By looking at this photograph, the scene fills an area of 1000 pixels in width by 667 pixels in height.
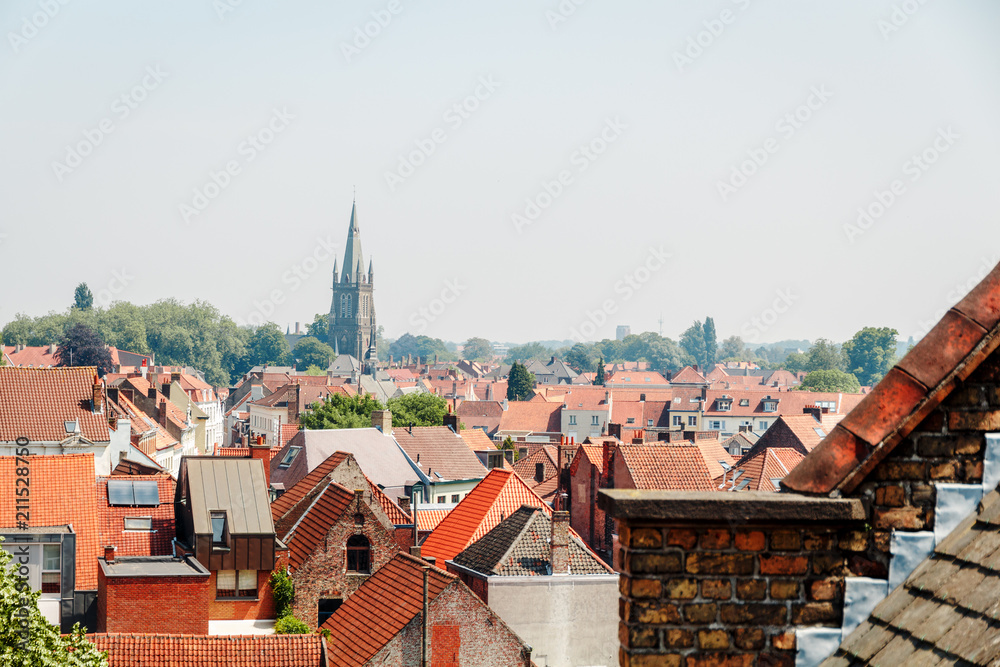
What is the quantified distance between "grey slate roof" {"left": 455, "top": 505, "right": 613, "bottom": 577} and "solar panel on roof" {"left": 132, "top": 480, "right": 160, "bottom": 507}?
355 inches

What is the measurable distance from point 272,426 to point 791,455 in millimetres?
59861

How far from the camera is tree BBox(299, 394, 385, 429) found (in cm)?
6762

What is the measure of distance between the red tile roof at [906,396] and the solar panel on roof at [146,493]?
27913 millimetres

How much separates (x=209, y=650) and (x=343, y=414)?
2000 inches

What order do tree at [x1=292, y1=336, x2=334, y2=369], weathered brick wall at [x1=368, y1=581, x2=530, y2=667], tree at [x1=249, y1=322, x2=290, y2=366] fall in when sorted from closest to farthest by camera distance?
weathered brick wall at [x1=368, y1=581, x2=530, y2=667]
tree at [x1=292, y1=336, x2=334, y2=369]
tree at [x1=249, y1=322, x2=290, y2=366]

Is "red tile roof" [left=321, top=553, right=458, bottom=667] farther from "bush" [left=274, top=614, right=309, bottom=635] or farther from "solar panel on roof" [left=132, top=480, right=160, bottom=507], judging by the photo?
"solar panel on roof" [left=132, top=480, right=160, bottom=507]

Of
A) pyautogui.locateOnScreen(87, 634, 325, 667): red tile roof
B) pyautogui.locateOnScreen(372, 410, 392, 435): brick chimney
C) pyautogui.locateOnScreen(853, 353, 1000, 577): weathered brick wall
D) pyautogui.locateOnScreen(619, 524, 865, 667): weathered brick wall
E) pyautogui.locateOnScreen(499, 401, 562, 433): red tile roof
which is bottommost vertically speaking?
pyautogui.locateOnScreen(499, 401, 562, 433): red tile roof

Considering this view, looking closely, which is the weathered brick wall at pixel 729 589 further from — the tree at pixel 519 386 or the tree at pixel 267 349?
the tree at pixel 267 349

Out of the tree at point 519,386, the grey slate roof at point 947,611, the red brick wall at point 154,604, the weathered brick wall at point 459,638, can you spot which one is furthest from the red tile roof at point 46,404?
the tree at point 519,386

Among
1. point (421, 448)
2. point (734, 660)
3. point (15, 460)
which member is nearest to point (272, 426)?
point (421, 448)

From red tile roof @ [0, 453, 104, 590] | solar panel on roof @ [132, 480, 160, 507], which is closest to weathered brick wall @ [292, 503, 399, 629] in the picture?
solar panel on roof @ [132, 480, 160, 507]

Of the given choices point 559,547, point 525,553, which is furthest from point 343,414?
point 559,547

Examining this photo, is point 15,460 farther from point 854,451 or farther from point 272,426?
point 272,426

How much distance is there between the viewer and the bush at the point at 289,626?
26.2 meters
